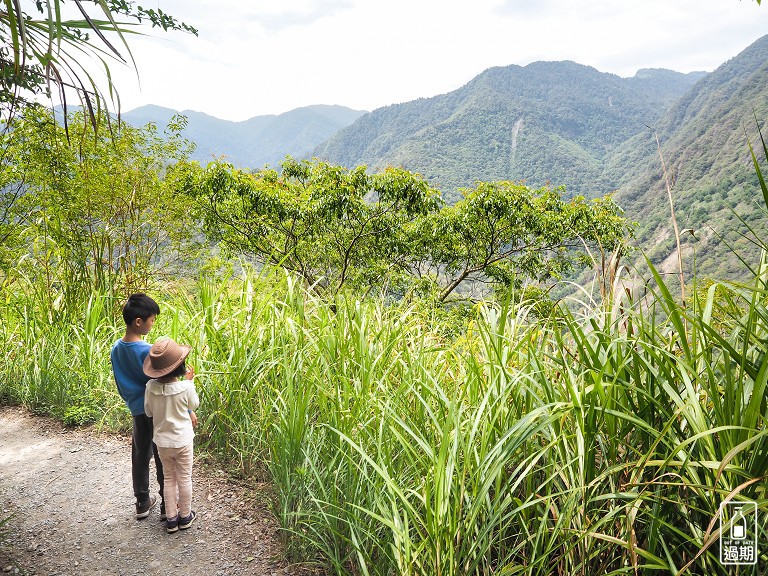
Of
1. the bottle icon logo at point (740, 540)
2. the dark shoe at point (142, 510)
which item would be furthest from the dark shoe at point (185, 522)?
the bottle icon logo at point (740, 540)

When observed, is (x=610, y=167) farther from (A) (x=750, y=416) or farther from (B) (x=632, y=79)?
(B) (x=632, y=79)

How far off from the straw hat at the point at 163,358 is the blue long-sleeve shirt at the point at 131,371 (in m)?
0.14

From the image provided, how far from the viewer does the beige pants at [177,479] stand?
219 centimetres

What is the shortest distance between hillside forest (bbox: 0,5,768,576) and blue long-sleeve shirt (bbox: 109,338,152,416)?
0.44 metres

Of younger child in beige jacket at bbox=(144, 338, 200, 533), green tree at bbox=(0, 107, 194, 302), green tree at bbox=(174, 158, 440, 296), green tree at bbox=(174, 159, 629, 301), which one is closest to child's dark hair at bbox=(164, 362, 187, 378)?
younger child in beige jacket at bbox=(144, 338, 200, 533)

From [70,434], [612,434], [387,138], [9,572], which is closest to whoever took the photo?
[612,434]

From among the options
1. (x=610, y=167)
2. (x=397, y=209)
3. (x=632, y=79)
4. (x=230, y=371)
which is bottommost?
(x=230, y=371)

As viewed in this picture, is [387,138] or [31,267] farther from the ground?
[387,138]

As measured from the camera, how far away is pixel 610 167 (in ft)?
246

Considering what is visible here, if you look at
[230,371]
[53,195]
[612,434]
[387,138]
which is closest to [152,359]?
[230,371]

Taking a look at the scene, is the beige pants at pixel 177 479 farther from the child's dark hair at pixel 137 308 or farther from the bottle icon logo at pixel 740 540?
the bottle icon logo at pixel 740 540

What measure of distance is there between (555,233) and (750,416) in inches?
335

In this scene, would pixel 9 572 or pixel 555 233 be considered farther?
pixel 555 233

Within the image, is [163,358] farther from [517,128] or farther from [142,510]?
[517,128]
